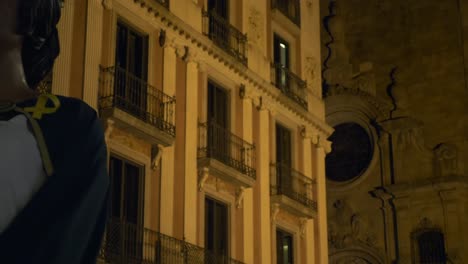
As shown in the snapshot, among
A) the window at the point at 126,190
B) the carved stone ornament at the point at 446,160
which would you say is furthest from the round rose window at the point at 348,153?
the window at the point at 126,190

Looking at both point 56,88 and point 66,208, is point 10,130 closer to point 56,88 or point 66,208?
point 66,208

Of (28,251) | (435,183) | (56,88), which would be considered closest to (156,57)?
(56,88)

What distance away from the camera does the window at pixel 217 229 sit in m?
19.1

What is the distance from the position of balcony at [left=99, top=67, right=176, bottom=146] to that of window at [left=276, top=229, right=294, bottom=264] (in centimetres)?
510

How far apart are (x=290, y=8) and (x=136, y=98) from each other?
28.6ft

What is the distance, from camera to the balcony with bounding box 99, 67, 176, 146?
16281 mm

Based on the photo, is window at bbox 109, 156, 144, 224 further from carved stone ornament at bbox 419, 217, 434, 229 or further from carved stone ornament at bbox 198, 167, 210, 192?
carved stone ornament at bbox 419, 217, 434, 229

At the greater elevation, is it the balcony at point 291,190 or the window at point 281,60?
the window at point 281,60

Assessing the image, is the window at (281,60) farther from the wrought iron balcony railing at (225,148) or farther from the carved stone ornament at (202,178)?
the carved stone ornament at (202,178)

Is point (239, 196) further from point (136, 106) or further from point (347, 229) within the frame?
point (347, 229)

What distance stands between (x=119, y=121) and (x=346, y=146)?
18.3 m

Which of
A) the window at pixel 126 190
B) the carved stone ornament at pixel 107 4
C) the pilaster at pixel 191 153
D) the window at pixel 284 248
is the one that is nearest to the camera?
the window at pixel 126 190

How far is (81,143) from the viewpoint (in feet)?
9.32

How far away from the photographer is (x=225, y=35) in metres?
20.9
